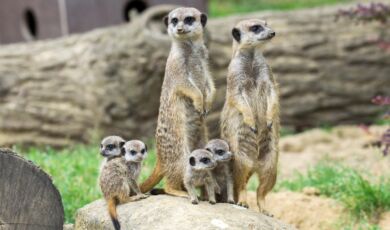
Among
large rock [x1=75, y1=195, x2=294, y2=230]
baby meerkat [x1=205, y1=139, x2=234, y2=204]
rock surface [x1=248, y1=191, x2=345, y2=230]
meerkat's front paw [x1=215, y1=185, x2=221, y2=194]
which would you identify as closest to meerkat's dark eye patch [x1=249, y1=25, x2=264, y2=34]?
baby meerkat [x1=205, y1=139, x2=234, y2=204]

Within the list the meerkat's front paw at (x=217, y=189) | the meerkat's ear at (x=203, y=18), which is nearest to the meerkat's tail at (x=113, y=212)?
the meerkat's front paw at (x=217, y=189)

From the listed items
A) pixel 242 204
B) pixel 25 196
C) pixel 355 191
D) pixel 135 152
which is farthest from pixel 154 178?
pixel 355 191

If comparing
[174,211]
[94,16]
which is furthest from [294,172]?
[94,16]

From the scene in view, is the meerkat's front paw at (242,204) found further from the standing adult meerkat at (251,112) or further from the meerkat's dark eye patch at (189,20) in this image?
the meerkat's dark eye patch at (189,20)

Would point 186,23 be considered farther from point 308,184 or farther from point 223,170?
point 308,184

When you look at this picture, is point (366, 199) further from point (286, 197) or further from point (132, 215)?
point (132, 215)

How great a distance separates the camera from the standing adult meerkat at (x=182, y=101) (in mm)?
4406

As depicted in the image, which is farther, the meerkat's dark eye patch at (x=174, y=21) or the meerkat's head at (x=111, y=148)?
the meerkat's dark eye patch at (x=174, y=21)

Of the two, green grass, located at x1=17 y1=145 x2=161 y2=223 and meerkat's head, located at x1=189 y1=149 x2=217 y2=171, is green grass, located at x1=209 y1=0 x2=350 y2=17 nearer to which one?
green grass, located at x1=17 y1=145 x2=161 y2=223

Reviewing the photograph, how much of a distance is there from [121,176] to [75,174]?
219 centimetres

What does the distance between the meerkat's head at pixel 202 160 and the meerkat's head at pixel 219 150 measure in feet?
0.23

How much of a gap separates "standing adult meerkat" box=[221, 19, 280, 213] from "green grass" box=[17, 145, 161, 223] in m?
1.30

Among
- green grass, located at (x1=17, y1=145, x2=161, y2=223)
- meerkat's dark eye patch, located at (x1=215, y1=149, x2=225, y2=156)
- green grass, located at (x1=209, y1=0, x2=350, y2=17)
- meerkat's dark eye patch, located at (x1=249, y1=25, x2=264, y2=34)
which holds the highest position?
meerkat's dark eye patch, located at (x1=249, y1=25, x2=264, y2=34)

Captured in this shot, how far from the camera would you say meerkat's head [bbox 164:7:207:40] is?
14.7 feet
